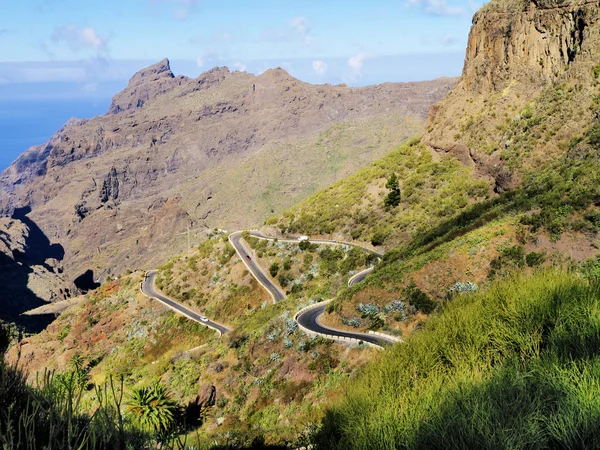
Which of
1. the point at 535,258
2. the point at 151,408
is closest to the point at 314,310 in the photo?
the point at 151,408

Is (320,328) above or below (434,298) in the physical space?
below

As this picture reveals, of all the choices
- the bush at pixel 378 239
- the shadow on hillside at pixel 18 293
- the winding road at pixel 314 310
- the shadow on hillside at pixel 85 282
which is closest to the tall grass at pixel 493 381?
the winding road at pixel 314 310

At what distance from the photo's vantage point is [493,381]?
340 inches

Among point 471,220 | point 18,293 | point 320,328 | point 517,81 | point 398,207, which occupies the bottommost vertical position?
point 18,293

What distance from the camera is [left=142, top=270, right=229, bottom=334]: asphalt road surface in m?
46.7

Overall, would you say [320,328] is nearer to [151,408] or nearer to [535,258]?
[151,408]

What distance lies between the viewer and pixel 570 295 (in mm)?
10586

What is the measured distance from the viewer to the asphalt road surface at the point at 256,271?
47453mm

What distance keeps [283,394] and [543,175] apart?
29.7 metres

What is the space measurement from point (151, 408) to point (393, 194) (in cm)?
3822

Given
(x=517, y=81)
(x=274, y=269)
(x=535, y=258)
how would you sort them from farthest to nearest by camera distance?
1. (x=274, y=269)
2. (x=517, y=81)
3. (x=535, y=258)

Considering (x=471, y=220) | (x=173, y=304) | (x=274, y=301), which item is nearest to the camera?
(x=471, y=220)

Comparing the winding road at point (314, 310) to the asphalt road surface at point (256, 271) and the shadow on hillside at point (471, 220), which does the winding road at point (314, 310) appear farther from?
the shadow on hillside at point (471, 220)

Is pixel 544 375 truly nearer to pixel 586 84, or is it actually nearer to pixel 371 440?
pixel 371 440
